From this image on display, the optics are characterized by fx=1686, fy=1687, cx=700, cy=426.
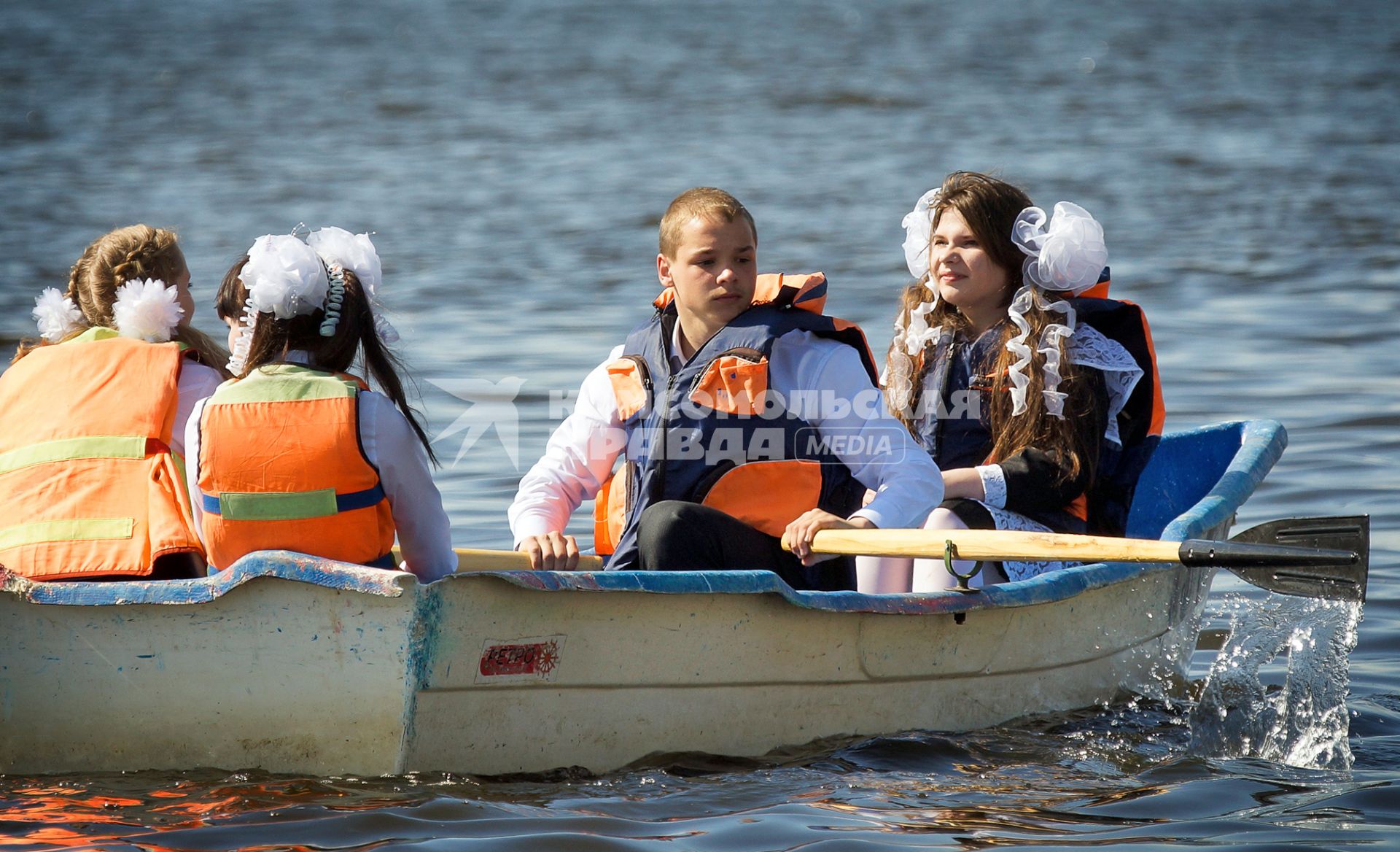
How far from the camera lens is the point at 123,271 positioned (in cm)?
406

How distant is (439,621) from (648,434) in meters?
0.91

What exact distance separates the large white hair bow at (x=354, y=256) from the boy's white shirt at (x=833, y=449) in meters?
0.65

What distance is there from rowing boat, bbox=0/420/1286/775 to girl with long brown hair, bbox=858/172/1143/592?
1.47 feet


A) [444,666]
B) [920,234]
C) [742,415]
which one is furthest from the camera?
[920,234]

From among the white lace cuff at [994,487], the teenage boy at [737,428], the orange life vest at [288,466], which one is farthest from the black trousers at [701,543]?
the orange life vest at [288,466]

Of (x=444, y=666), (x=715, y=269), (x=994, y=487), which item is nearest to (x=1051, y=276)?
(x=994, y=487)

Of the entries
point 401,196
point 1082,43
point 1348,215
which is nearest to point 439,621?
point 1348,215

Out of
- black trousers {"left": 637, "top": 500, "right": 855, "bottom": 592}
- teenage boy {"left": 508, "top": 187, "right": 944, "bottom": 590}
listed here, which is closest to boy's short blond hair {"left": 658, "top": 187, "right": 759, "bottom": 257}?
teenage boy {"left": 508, "top": 187, "right": 944, "bottom": 590}

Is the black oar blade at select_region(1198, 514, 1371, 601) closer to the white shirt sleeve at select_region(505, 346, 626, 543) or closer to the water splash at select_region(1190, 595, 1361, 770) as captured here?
the water splash at select_region(1190, 595, 1361, 770)

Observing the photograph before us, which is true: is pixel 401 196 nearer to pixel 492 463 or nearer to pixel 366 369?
pixel 492 463

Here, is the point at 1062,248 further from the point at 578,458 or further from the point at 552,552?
the point at 552,552

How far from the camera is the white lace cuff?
4266 mm

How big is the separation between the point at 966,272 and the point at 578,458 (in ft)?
3.97

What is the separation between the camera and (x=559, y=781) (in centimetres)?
349
